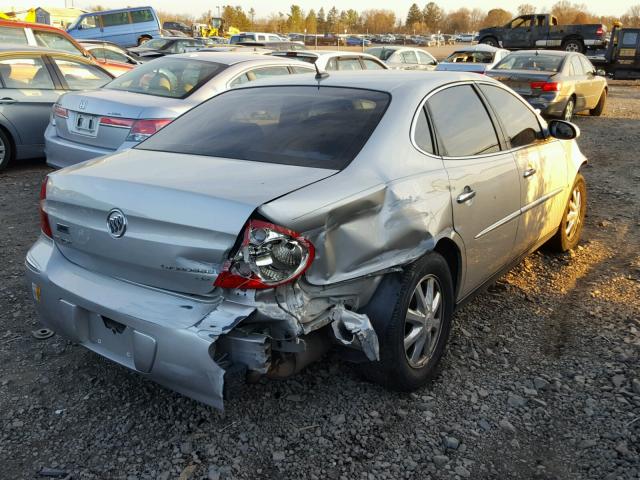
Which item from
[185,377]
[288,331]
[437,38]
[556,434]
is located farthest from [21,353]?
[437,38]

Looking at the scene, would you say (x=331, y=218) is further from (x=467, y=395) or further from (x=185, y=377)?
(x=467, y=395)

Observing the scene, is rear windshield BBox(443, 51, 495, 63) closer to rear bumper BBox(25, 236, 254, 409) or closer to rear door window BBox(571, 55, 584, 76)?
rear door window BBox(571, 55, 584, 76)

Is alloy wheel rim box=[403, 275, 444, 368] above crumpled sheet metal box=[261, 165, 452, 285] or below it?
below

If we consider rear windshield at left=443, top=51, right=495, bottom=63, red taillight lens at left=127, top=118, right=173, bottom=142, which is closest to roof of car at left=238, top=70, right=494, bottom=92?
red taillight lens at left=127, top=118, right=173, bottom=142

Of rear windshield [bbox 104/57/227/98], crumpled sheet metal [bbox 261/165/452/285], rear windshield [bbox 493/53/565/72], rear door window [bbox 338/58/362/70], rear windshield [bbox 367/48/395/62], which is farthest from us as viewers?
rear windshield [bbox 367/48/395/62]

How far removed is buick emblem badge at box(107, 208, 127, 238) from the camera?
2480 mm

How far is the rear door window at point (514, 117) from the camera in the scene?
386 centimetres

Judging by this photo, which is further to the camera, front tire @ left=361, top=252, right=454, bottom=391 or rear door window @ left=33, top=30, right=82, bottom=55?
rear door window @ left=33, top=30, right=82, bottom=55

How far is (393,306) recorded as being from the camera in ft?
8.80

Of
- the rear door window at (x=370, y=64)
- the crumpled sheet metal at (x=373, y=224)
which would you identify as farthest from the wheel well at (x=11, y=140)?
the crumpled sheet metal at (x=373, y=224)

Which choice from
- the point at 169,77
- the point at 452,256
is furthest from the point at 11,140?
the point at 452,256

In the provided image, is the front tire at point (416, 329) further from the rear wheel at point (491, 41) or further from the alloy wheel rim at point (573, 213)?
the rear wheel at point (491, 41)

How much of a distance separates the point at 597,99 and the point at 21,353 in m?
13.4

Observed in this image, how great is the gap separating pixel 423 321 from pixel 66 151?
14.6ft
